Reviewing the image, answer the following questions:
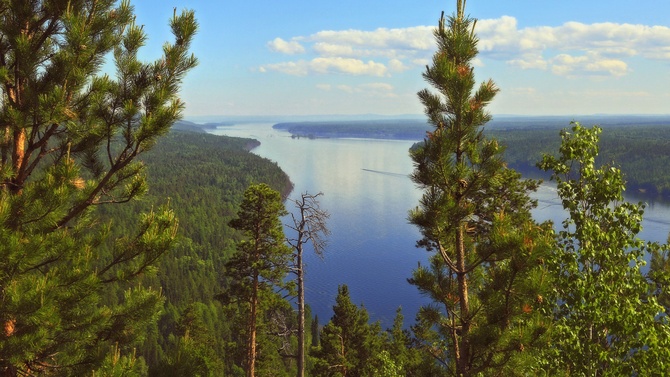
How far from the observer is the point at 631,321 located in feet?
20.9

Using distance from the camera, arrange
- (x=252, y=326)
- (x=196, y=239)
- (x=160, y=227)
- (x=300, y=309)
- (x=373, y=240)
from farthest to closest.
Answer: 1. (x=196, y=239)
2. (x=373, y=240)
3. (x=252, y=326)
4. (x=300, y=309)
5. (x=160, y=227)

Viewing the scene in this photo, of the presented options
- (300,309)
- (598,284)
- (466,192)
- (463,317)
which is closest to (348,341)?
(300,309)

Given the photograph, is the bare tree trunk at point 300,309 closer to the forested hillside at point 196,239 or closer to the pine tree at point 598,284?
the forested hillside at point 196,239

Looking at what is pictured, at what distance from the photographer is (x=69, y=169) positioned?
6020 millimetres

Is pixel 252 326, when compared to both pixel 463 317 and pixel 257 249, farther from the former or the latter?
pixel 463 317

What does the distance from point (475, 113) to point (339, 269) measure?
5842 cm

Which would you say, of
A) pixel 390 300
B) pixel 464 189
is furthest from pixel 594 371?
pixel 390 300

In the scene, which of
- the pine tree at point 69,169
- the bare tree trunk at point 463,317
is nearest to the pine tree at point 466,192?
the bare tree trunk at point 463,317

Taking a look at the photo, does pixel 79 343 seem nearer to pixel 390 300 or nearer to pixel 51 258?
pixel 51 258

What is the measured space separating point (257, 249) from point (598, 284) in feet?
45.1

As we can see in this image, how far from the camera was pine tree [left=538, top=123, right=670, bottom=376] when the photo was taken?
6410mm

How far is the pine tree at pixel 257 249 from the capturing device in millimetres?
18562

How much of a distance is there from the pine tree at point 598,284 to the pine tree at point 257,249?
1247cm

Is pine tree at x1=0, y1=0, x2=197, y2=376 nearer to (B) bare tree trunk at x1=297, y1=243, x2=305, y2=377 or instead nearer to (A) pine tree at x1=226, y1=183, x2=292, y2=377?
(B) bare tree trunk at x1=297, y1=243, x2=305, y2=377
